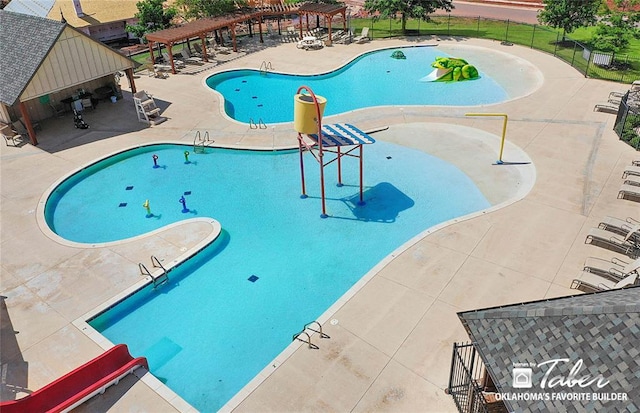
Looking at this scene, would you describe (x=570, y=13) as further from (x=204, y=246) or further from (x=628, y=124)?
(x=204, y=246)

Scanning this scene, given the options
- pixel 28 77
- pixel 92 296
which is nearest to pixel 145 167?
pixel 28 77

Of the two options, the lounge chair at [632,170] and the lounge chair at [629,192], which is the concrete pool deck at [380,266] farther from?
the lounge chair at [632,170]

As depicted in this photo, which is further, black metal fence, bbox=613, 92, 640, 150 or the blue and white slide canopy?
black metal fence, bbox=613, 92, 640, 150

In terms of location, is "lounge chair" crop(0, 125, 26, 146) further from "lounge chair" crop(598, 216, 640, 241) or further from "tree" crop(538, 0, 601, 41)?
"tree" crop(538, 0, 601, 41)

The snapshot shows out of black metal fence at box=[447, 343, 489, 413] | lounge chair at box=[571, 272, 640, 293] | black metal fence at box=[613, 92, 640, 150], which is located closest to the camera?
black metal fence at box=[447, 343, 489, 413]

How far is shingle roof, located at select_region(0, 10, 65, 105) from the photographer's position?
2406 cm

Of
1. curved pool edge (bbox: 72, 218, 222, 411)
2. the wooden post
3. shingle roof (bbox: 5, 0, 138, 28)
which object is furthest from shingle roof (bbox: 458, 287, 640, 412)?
shingle roof (bbox: 5, 0, 138, 28)

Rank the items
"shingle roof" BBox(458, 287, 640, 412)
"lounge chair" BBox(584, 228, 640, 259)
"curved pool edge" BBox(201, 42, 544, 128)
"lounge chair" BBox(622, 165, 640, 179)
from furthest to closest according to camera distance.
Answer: "curved pool edge" BBox(201, 42, 544, 128) → "lounge chair" BBox(622, 165, 640, 179) → "lounge chair" BBox(584, 228, 640, 259) → "shingle roof" BBox(458, 287, 640, 412)

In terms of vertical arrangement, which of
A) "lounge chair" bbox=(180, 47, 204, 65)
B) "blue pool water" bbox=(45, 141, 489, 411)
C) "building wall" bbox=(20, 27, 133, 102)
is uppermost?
"building wall" bbox=(20, 27, 133, 102)

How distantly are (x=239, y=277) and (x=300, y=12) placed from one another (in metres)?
31.5

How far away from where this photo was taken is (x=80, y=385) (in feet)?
37.3

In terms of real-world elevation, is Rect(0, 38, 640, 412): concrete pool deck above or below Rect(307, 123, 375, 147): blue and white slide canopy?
below

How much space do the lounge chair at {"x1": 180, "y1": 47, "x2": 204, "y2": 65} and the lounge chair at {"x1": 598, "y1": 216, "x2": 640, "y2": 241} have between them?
3083 centimetres

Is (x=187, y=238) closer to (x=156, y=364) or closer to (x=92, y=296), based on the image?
(x=92, y=296)
